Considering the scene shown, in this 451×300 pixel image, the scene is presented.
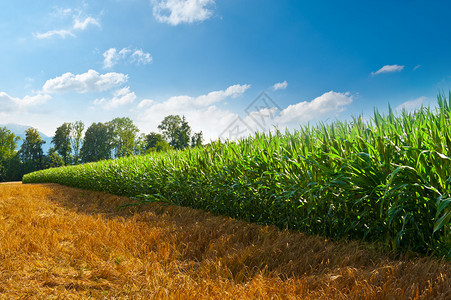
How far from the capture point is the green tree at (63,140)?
55.5 m

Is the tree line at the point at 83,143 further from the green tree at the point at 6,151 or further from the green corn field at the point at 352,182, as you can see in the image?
the green corn field at the point at 352,182

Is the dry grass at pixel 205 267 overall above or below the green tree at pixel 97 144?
below

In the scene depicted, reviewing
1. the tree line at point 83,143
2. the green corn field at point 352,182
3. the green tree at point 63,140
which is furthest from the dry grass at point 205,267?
the green tree at point 63,140

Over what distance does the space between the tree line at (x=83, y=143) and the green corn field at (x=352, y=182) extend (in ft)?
155

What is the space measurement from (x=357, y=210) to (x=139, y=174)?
203 inches

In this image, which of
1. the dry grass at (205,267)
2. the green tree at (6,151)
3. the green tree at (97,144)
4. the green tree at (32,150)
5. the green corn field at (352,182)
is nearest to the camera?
the dry grass at (205,267)

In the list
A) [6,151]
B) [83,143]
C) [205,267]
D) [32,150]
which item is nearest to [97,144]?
[83,143]

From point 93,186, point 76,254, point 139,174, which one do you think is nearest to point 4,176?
point 93,186

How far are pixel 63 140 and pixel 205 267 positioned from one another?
64.1 m

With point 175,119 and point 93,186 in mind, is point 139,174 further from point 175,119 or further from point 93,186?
point 175,119

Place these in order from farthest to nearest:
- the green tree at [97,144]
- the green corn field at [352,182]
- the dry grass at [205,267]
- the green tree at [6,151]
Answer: the green tree at [97,144] → the green tree at [6,151] → the green corn field at [352,182] → the dry grass at [205,267]

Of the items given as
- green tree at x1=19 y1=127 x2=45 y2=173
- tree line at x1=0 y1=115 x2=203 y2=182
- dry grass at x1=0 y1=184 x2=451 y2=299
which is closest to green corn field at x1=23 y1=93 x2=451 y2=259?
dry grass at x1=0 y1=184 x2=451 y2=299

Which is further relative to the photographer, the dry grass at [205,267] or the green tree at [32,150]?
the green tree at [32,150]

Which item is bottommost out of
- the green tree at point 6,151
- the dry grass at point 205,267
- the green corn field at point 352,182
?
the dry grass at point 205,267
